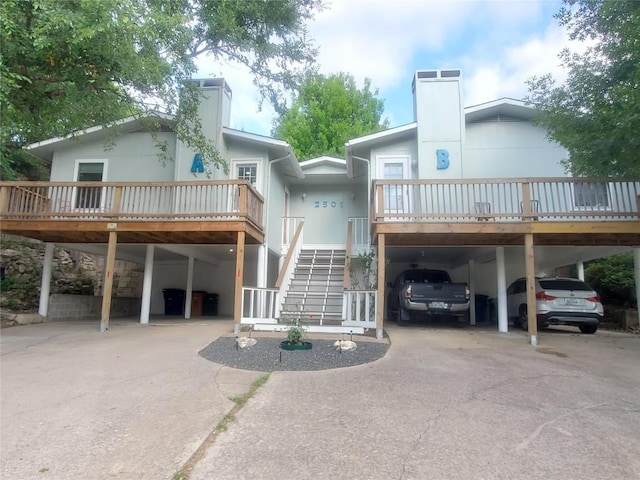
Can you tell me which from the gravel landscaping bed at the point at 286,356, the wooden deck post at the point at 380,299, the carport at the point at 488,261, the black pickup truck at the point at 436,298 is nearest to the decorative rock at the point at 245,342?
the gravel landscaping bed at the point at 286,356

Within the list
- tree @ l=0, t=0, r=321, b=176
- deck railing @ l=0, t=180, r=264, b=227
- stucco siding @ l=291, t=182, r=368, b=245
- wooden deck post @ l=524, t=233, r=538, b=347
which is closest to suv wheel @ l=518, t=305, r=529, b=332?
wooden deck post @ l=524, t=233, r=538, b=347

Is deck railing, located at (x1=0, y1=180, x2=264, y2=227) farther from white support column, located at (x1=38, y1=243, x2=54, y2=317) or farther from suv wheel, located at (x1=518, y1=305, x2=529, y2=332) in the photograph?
suv wheel, located at (x1=518, y1=305, x2=529, y2=332)

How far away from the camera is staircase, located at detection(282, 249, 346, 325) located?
1033 centimetres

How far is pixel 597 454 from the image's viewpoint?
330 cm

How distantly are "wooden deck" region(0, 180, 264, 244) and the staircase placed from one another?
1817mm

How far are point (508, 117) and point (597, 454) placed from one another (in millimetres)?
10752

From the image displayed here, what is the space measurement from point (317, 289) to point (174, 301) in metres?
7.27

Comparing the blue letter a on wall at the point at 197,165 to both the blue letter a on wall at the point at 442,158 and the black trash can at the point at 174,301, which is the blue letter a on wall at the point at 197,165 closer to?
the black trash can at the point at 174,301

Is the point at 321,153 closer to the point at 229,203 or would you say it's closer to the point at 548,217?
the point at 229,203

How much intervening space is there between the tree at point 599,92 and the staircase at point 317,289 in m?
6.54

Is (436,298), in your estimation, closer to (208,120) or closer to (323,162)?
(323,162)

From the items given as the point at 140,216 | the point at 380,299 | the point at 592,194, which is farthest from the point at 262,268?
the point at 592,194

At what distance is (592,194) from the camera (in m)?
9.76

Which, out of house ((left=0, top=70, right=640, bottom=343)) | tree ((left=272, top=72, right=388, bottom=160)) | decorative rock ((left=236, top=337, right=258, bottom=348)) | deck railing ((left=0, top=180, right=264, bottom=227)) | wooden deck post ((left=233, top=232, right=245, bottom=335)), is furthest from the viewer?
tree ((left=272, top=72, right=388, bottom=160))
